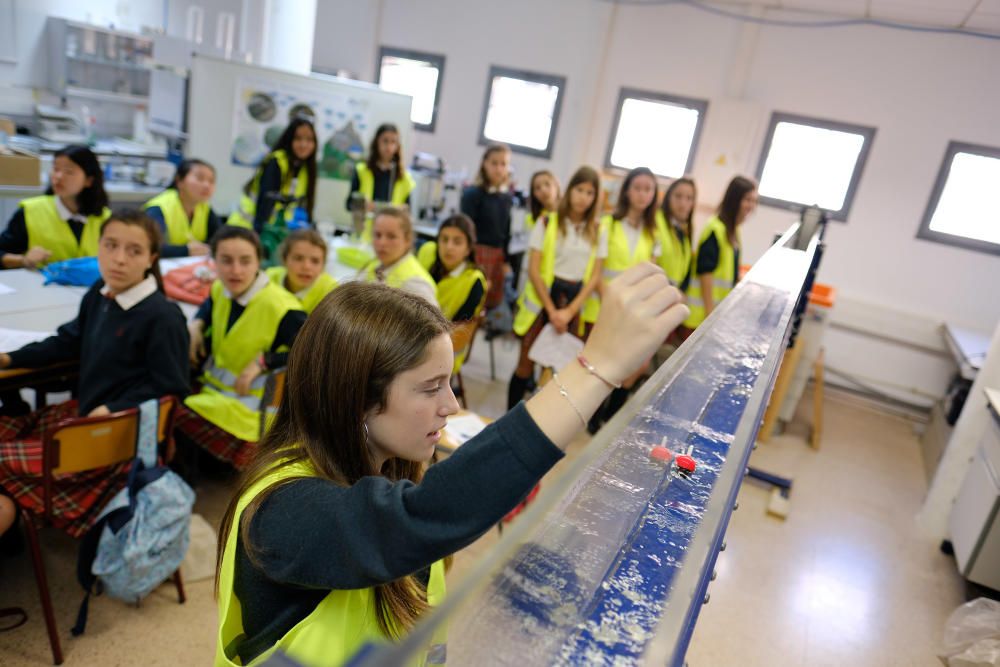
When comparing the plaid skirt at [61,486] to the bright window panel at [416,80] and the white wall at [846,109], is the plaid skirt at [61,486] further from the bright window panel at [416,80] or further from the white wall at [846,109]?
the bright window panel at [416,80]

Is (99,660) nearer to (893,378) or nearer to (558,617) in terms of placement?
(558,617)

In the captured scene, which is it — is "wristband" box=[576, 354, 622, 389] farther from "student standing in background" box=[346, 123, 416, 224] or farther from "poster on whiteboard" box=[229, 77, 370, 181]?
"poster on whiteboard" box=[229, 77, 370, 181]

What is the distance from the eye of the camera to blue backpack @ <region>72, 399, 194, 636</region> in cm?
196

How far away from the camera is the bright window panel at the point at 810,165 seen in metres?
5.46

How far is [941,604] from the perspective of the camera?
9.79 ft

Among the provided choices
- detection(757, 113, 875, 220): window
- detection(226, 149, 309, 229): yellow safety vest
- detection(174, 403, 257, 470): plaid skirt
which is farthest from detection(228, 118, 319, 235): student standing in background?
detection(757, 113, 875, 220): window

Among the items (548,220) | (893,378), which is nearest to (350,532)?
→ (548,220)

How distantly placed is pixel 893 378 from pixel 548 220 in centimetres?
359

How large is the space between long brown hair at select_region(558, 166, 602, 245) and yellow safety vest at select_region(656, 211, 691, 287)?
0.42 metres

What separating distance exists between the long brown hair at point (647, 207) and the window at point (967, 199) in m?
2.89

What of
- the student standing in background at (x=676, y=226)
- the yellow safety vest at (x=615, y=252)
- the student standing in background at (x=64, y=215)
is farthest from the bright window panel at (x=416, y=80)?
the student standing in background at (x=64, y=215)

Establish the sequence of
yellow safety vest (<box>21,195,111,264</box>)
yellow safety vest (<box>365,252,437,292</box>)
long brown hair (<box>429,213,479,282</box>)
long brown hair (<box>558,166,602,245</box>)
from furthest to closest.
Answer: long brown hair (<box>558,166,602,245</box>) → long brown hair (<box>429,213,479,282</box>) → yellow safety vest (<box>21,195,111,264</box>) → yellow safety vest (<box>365,252,437,292</box>)

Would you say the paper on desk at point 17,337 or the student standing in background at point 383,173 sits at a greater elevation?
the student standing in background at point 383,173

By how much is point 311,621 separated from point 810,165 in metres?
5.82
